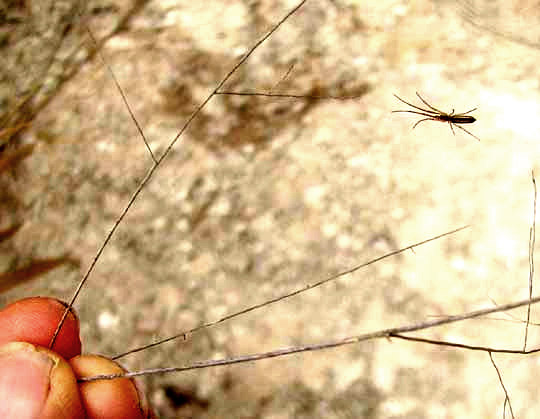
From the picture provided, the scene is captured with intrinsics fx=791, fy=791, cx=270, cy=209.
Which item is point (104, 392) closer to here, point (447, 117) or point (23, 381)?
point (23, 381)

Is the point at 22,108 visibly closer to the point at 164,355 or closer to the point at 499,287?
the point at 164,355

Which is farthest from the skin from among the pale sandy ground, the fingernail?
the pale sandy ground

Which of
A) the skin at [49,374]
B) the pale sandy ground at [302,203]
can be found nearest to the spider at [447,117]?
the pale sandy ground at [302,203]

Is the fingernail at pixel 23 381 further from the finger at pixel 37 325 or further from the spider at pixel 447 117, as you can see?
the spider at pixel 447 117

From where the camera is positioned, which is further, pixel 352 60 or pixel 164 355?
pixel 352 60

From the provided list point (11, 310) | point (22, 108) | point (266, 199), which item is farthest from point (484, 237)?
point (22, 108)

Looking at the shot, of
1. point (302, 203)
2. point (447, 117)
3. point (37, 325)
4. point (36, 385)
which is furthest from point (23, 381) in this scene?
point (447, 117)
